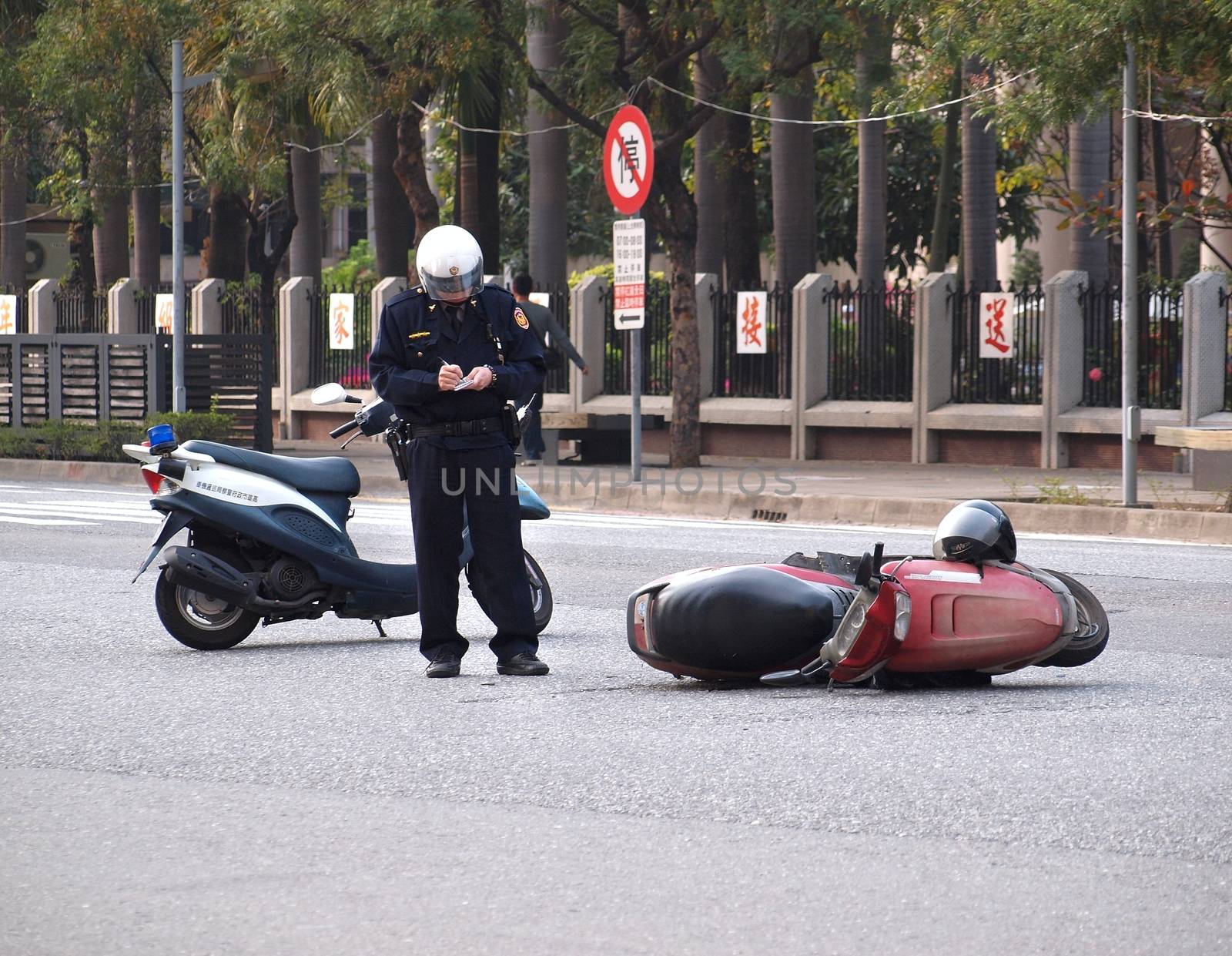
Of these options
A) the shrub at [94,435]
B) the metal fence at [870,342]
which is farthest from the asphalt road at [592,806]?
the shrub at [94,435]

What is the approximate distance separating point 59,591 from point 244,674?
330 centimetres

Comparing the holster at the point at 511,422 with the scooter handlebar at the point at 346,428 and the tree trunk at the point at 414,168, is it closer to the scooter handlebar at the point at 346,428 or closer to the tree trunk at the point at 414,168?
the scooter handlebar at the point at 346,428

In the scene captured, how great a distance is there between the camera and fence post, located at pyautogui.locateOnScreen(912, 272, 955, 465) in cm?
2234

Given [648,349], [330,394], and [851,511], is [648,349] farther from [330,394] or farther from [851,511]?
[330,394]

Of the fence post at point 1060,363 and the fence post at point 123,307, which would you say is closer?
the fence post at point 1060,363

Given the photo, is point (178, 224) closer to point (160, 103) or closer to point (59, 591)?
point (160, 103)

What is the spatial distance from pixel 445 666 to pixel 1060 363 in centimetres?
1427

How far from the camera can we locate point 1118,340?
21.1 metres

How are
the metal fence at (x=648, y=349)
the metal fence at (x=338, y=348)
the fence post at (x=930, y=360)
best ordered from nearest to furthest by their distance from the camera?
the fence post at (x=930, y=360)
the metal fence at (x=648, y=349)
the metal fence at (x=338, y=348)

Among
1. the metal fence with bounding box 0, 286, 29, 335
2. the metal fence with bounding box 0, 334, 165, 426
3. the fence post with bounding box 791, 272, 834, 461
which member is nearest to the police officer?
the fence post with bounding box 791, 272, 834, 461

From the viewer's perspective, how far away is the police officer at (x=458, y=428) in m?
7.96

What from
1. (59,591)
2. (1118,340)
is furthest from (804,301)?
(59,591)

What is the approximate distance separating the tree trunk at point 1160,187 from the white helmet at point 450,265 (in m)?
18.5

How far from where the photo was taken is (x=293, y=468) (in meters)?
9.16
